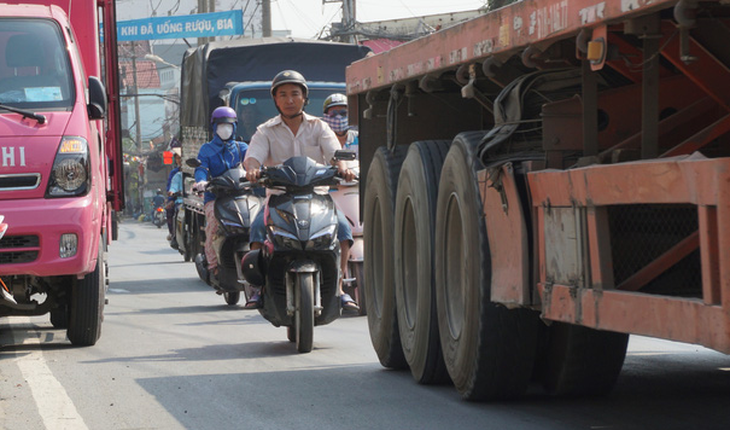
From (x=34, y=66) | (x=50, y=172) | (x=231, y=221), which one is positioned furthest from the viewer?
(x=231, y=221)

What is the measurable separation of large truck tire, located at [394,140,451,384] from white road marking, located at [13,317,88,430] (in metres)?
1.90

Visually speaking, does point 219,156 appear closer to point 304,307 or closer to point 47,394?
point 304,307

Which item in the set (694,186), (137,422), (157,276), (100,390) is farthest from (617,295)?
(157,276)

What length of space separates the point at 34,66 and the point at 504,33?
16.0ft

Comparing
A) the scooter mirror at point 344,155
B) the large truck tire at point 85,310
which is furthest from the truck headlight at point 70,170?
the scooter mirror at point 344,155

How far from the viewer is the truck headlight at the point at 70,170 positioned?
9461mm

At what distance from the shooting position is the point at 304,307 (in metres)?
9.52

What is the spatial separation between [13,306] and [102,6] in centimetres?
372

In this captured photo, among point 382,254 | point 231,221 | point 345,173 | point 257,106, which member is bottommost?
point 382,254

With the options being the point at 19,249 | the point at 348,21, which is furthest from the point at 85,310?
the point at 348,21

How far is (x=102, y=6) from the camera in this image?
12.9 meters

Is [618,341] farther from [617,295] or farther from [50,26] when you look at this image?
[50,26]

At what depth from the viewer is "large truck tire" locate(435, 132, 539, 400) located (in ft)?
21.9

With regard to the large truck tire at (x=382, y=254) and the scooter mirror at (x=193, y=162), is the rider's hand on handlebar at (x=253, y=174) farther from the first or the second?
the scooter mirror at (x=193, y=162)
